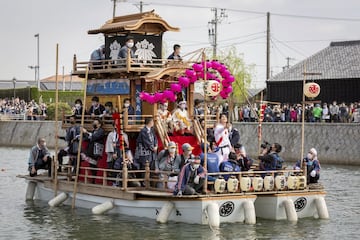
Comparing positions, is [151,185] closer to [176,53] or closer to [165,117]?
[165,117]

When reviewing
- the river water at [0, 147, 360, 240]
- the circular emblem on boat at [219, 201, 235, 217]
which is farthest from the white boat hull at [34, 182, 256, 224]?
the river water at [0, 147, 360, 240]

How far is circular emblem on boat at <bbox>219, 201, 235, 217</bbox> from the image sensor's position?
2302cm

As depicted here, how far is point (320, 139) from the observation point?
46375 mm

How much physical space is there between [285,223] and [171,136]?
4.43m

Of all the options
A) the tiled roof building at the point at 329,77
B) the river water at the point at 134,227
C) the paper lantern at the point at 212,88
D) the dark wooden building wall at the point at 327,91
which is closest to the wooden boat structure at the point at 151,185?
the river water at the point at 134,227

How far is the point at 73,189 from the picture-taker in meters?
26.8

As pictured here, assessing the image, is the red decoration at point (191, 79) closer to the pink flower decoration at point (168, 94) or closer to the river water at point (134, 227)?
the pink flower decoration at point (168, 94)

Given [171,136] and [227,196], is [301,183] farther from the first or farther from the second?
[171,136]

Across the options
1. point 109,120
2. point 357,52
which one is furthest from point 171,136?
point 357,52

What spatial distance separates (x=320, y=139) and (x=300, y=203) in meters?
22.3

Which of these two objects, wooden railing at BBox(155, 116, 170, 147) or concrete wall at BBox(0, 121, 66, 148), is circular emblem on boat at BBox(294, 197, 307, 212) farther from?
concrete wall at BBox(0, 121, 66, 148)

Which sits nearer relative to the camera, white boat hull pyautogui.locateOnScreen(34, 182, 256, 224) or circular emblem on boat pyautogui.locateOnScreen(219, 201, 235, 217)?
white boat hull pyautogui.locateOnScreen(34, 182, 256, 224)

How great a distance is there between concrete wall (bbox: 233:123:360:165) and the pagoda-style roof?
19058 mm

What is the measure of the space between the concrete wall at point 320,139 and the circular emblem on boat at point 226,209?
22.9 m
